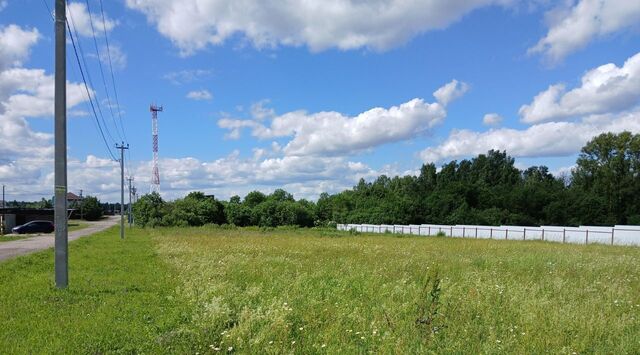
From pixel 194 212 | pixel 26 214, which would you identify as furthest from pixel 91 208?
pixel 194 212

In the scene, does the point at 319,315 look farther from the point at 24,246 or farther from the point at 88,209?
the point at 88,209

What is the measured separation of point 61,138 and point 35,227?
49.8 m

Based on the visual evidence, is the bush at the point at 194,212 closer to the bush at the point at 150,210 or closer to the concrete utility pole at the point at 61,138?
the bush at the point at 150,210

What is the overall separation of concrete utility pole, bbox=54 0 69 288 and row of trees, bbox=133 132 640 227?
227 ft

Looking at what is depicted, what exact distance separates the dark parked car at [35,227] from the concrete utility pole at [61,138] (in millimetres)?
48370

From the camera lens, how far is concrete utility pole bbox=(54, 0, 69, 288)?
1210 cm

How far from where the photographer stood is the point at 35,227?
5475 cm

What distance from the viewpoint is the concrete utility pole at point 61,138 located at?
12.1 m

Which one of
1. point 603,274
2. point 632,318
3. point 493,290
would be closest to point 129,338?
point 493,290

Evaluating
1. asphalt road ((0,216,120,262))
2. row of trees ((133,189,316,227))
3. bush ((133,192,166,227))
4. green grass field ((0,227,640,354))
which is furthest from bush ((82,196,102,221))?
green grass field ((0,227,640,354))

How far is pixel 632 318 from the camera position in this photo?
7531mm

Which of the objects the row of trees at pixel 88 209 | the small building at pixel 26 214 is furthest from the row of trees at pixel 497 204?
the row of trees at pixel 88 209

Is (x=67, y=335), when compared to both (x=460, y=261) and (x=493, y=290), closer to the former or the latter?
(x=493, y=290)

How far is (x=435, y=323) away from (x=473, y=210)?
240 ft
